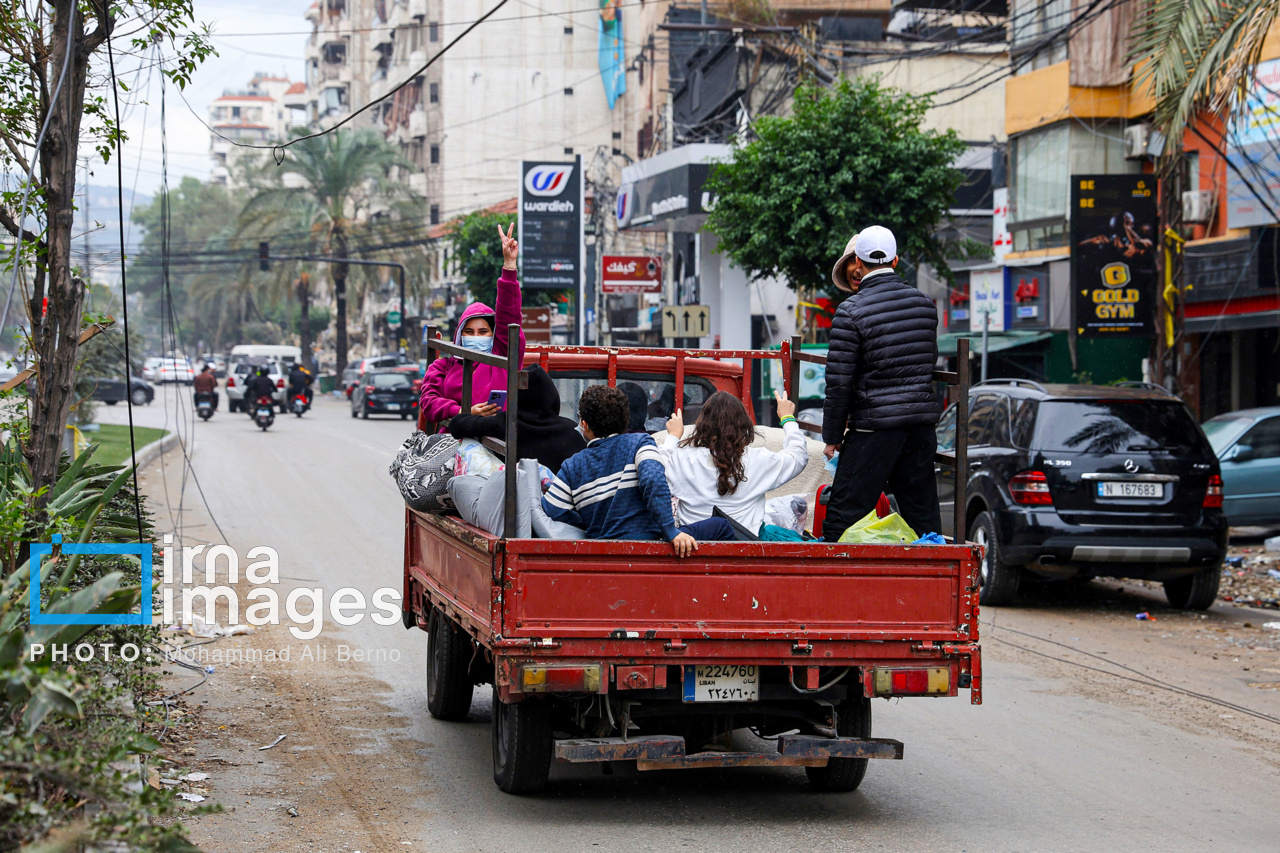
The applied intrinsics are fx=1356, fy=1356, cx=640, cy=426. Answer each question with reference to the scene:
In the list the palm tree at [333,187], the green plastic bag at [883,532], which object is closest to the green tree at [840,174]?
the green plastic bag at [883,532]

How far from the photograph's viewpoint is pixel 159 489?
19.9m

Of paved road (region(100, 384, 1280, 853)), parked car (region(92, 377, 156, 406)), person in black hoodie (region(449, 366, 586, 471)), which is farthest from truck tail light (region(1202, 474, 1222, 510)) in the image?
Answer: parked car (region(92, 377, 156, 406))

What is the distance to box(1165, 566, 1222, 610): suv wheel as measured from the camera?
11586 millimetres

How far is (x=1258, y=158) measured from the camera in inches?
784

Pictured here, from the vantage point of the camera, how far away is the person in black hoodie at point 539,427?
6266 millimetres

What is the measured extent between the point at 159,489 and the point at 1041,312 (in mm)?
16424

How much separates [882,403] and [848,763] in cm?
163

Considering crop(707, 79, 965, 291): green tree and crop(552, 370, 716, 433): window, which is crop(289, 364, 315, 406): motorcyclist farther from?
crop(552, 370, 716, 433): window

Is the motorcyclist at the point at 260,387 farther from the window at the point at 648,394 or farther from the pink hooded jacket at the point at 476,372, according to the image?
the window at the point at 648,394

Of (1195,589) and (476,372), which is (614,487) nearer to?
(476,372)

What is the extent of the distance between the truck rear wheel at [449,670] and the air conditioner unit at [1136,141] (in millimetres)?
19352

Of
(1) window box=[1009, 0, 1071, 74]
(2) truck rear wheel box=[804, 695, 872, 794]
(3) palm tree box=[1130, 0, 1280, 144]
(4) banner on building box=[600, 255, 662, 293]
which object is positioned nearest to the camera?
(2) truck rear wheel box=[804, 695, 872, 794]

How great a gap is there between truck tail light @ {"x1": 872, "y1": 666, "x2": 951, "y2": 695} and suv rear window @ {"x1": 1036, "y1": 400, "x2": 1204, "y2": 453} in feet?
20.2

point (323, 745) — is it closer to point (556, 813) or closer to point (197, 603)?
point (556, 813)
